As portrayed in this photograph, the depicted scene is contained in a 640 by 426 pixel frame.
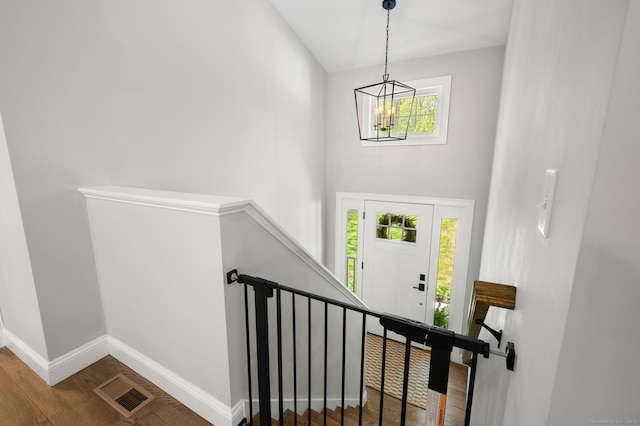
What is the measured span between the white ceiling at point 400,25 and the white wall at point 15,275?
3.06 meters

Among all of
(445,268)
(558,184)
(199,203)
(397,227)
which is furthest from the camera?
(397,227)

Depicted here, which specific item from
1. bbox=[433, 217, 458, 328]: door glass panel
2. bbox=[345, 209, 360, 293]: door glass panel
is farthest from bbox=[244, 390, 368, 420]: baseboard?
bbox=[345, 209, 360, 293]: door glass panel

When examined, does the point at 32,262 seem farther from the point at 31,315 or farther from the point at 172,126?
the point at 172,126

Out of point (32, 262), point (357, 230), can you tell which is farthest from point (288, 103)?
point (32, 262)

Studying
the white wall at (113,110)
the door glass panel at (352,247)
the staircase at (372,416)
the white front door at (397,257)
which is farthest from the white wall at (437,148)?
the staircase at (372,416)

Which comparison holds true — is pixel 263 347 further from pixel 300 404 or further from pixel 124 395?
pixel 300 404

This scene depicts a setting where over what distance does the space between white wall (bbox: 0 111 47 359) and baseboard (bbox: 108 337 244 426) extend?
0.41 meters

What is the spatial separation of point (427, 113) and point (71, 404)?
14.4 feet

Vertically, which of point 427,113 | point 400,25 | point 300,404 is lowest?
point 300,404

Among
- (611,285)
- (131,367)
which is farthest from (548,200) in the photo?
(131,367)

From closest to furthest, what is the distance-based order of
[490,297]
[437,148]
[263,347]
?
[490,297]
[263,347]
[437,148]

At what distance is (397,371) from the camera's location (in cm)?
390

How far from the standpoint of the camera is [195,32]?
2377mm

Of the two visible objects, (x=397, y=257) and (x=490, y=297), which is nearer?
(x=490, y=297)
